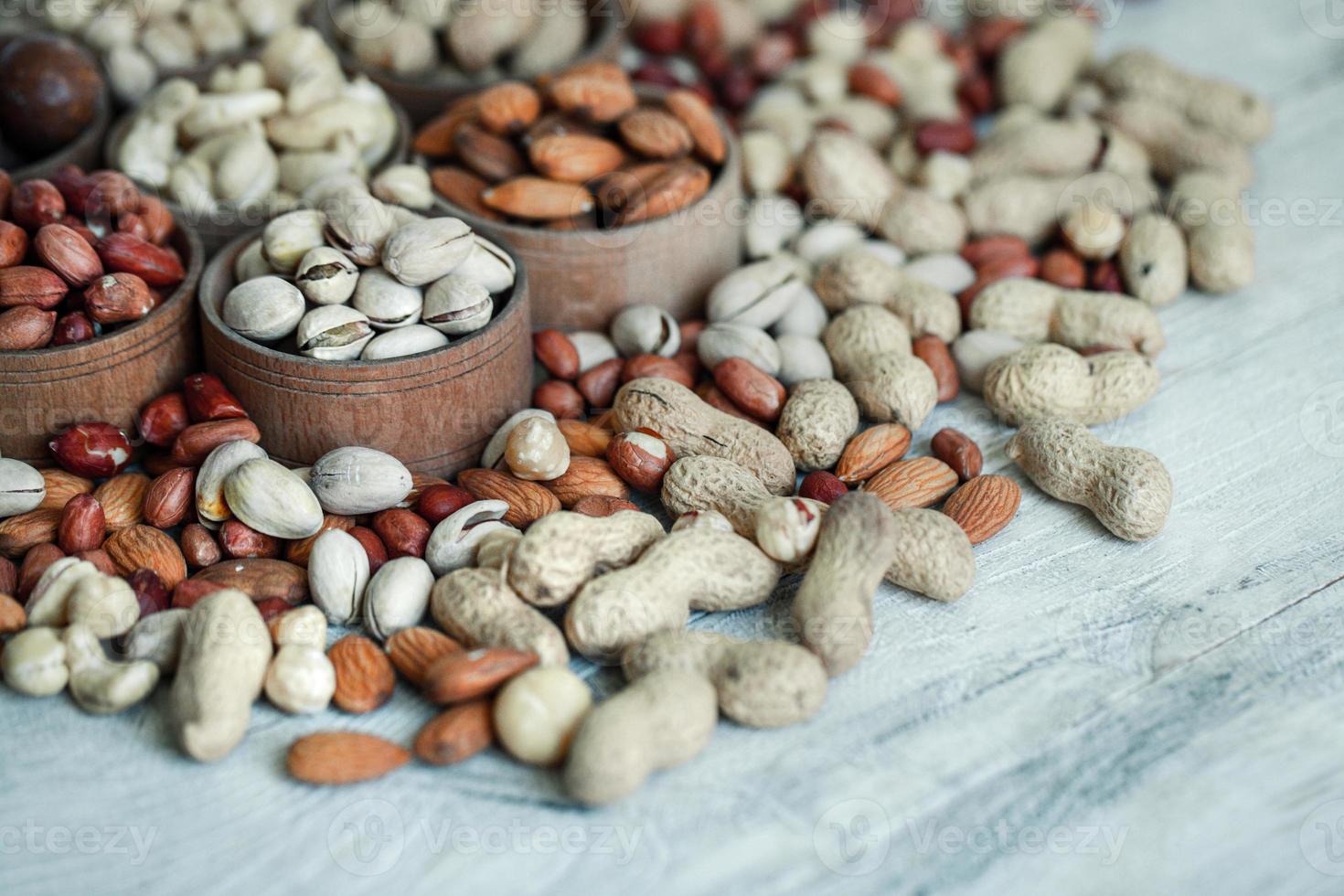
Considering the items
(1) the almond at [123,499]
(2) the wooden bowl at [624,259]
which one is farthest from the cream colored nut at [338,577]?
(2) the wooden bowl at [624,259]

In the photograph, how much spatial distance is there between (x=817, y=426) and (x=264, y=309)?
594mm

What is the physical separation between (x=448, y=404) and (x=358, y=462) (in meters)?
0.12

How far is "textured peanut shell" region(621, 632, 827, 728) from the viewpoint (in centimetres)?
101

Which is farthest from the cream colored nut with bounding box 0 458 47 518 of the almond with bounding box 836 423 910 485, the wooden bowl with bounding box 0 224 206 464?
the almond with bounding box 836 423 910 485

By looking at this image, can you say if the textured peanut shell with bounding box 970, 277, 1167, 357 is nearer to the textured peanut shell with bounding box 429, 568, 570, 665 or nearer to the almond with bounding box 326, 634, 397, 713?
the textured peanut shell with bounding box 429, 568, 570, 665

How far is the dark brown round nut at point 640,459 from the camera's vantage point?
126 cm

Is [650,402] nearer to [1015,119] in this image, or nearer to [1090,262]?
[1090,262]

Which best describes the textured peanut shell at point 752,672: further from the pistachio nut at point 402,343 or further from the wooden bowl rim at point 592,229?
the wooden bowl rim at point 592,229

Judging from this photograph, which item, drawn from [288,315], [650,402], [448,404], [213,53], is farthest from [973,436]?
[213,53]

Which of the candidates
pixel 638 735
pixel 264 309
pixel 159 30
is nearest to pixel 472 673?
pixel 638 735

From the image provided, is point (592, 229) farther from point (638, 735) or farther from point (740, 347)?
point (638, 735)

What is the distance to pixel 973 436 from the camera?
1.41 m

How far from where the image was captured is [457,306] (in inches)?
49.5

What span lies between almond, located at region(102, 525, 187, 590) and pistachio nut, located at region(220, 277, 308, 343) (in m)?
0.23
